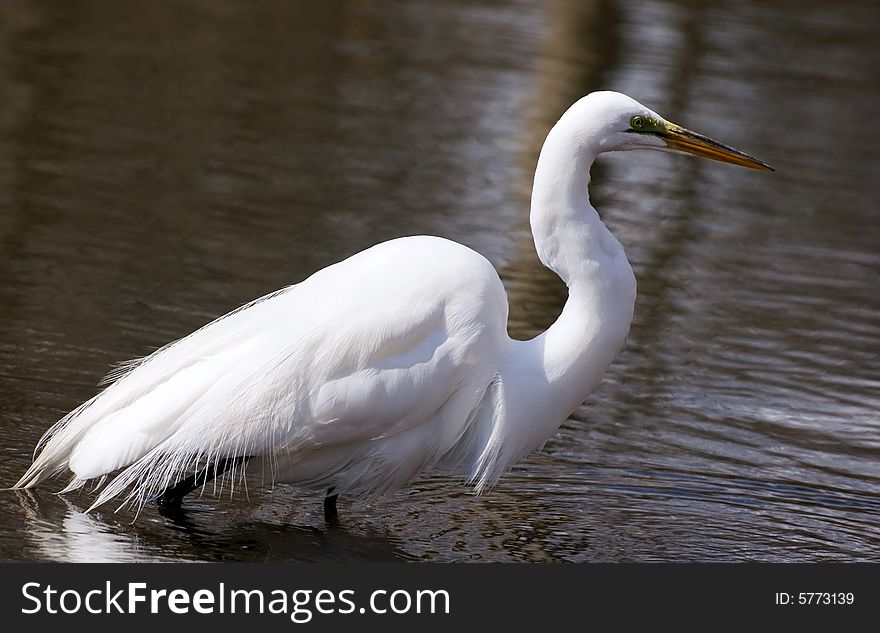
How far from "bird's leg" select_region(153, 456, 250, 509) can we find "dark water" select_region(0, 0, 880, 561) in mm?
122

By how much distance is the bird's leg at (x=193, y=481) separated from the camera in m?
4.53

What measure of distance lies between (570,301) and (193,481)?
4.23ft

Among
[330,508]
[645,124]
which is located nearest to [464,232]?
[330,508]

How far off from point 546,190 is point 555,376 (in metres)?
0.58

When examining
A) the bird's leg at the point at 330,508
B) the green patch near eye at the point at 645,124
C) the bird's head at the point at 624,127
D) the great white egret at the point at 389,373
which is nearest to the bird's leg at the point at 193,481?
the great white egret at the point at 389,373

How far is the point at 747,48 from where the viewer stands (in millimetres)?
15727

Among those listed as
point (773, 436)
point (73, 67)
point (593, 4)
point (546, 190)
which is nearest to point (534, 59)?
point (593, 4)

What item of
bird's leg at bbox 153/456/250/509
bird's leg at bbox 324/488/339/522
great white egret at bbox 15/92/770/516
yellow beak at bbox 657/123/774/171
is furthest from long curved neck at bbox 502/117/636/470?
bird's leg at bbox 153/456/250/509

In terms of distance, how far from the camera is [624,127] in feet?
14.9

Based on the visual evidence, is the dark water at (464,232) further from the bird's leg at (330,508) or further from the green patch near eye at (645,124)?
the green patch near eye at (645,124)

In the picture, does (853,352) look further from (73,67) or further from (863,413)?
(73,67)

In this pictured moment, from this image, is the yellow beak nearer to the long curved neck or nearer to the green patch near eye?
the green patch near eye

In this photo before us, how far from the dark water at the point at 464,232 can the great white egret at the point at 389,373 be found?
256 millimetres

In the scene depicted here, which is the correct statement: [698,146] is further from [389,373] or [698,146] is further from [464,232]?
[464,232]
